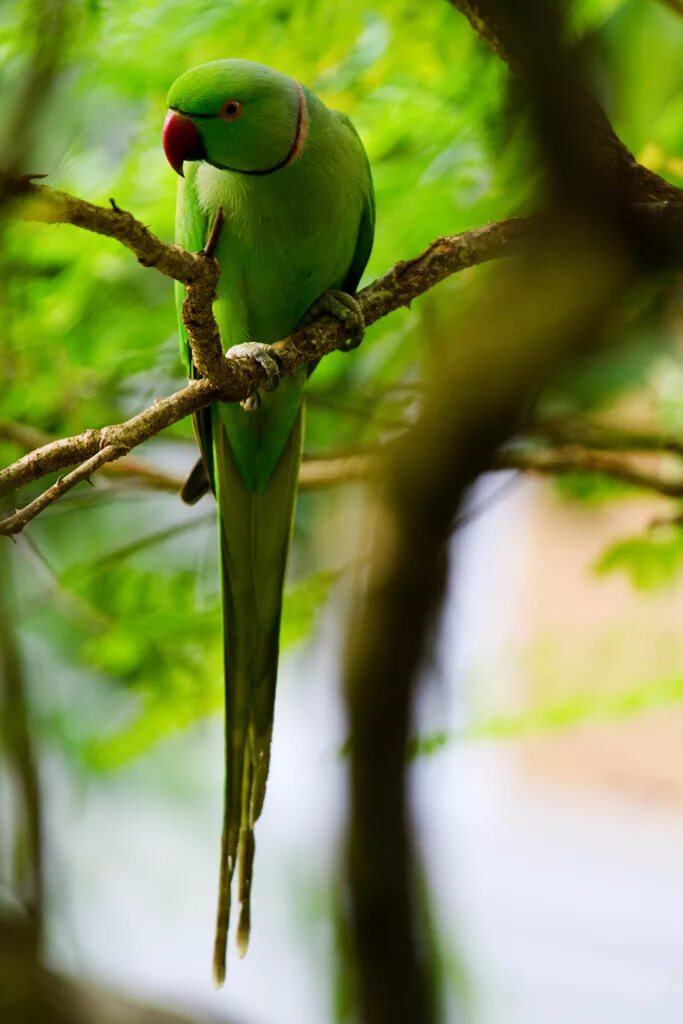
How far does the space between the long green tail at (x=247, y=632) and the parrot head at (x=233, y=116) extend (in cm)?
29

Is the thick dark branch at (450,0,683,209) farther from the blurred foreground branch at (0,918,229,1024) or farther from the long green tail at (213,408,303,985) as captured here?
the blurred foreground branch at (0,918,229,1024)

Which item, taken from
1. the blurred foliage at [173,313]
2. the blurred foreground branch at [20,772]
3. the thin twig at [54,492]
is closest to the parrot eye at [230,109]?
the blurred foliage at [173,313]

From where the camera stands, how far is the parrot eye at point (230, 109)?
77 centimetres

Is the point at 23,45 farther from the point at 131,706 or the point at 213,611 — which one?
the point at 131,706

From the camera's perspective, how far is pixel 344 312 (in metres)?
0.91

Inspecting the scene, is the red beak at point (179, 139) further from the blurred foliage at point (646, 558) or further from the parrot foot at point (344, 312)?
the blurred foliage at point (646, 558)

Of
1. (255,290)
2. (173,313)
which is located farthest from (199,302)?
(173,313)

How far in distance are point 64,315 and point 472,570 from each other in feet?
2.09

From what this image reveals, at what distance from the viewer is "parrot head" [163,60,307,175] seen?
0.76 metres

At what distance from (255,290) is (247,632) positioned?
0.31 metres

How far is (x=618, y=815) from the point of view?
3135 mm

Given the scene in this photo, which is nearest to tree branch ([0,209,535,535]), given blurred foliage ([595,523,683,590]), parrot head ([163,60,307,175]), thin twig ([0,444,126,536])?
thin twig ([0,444,126,536])

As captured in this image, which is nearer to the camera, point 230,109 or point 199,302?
point 199,302

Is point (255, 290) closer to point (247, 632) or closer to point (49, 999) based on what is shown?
point (247, 632)
